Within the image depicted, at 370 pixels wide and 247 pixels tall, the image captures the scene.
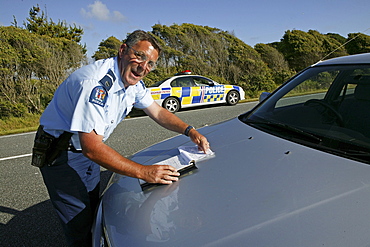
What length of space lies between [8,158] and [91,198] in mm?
3826

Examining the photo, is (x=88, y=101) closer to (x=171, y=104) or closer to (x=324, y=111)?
(x=324, y=111)

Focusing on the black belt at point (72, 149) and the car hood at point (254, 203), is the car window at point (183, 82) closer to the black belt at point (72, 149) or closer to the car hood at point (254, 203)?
the black belt at point (72, 149)

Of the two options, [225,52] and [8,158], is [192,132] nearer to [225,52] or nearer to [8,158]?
[8,158]

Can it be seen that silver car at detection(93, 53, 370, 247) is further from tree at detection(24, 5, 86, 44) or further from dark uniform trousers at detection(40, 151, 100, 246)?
tree at detection(24, 5, 86, 44)

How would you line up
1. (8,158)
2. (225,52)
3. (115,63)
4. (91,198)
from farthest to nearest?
1. (225,52)
2. (8,158)
3. (91,198)
4. (115,63)

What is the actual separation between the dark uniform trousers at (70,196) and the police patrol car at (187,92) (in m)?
7.95

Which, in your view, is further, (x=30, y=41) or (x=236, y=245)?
(x=30, y=41)

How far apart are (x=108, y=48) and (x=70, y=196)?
46.1ft

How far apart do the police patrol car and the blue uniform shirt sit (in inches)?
310

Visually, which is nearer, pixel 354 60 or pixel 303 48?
pixel 354 60

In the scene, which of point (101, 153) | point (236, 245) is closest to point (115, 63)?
point (101, 153)

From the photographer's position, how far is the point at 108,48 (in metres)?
14.8

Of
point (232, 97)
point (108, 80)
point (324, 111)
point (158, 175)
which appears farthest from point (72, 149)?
point (232, 97)

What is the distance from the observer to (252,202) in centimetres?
128
